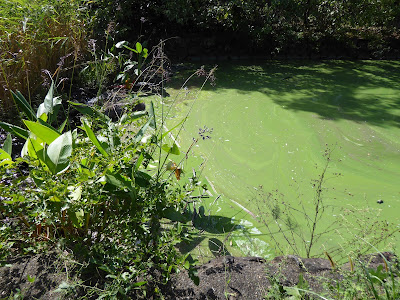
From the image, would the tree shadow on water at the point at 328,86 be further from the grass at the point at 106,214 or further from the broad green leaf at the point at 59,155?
the broad green leaf at the point at 59,155

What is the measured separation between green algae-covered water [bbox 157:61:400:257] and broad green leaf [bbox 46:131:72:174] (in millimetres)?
946

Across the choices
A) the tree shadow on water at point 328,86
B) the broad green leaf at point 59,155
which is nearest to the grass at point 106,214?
the broad green leaf at point 59,155

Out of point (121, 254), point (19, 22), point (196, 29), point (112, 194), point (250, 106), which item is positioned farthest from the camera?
point (196, 29)

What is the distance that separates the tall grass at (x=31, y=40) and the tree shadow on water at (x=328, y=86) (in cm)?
186

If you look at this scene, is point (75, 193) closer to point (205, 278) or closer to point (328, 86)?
point (205, 278)

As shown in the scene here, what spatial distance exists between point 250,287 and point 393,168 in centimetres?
178

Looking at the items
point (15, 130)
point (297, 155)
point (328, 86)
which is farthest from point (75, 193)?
point (328, 86)

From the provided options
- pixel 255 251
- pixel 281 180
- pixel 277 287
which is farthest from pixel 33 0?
pixel 277 287

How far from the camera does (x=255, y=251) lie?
1.96 m

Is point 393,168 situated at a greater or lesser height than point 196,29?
lesser

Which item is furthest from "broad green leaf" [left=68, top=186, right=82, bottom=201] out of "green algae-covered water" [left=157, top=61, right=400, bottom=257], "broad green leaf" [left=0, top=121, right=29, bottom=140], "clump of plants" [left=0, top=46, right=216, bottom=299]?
"green algae-covered water" [left=157, top=61, right=400, bottom=257]

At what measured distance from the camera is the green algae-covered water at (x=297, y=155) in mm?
2061

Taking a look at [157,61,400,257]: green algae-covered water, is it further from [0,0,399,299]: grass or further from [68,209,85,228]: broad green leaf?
[68,209,85,228]: broad green leaf

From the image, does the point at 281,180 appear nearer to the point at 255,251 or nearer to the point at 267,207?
the point at 267,207
